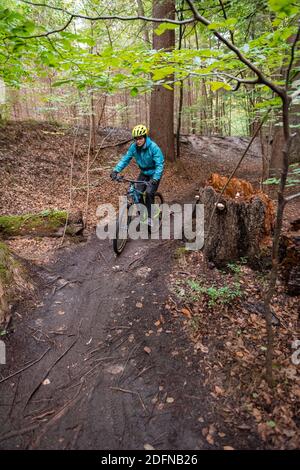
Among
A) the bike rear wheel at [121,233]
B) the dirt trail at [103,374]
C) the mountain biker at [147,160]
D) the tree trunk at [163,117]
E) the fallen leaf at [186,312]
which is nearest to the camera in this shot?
the dirt trail at [103,374]

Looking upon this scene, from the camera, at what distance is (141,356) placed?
3641 millimetres

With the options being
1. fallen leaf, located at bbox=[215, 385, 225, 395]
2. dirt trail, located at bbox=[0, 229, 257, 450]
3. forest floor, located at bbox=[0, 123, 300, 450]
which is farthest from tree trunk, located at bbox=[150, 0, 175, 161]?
fallen leaf, located at bbox=[215, 385, 225, 395]

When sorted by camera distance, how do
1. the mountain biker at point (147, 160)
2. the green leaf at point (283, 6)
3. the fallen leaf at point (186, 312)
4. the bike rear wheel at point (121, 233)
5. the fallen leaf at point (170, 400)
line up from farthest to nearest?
the mountain biker at point (147, 160) < the bike rear wheel at point (121, 233) < the fallen leaf at point (186, 312) < the fallen leaf at point (170, 400) < the green leaf at point (283, 6)

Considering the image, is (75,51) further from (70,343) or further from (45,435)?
(45,435)

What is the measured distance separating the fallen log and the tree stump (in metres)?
3.42

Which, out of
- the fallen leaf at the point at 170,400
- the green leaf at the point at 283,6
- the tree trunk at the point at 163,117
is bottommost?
the fallen leaf at the point at 170,400

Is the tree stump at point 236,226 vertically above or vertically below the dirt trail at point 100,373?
above

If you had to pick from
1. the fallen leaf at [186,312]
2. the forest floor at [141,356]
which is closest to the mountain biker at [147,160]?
the forest floor at [141,356]

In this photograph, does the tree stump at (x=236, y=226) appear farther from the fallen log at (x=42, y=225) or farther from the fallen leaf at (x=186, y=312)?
the fallen log at (x=42, y=225)

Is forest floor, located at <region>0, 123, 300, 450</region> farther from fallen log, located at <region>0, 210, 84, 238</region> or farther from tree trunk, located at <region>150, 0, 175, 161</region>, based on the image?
tree trunk, located at <region>150, 0, 175, 161</region>

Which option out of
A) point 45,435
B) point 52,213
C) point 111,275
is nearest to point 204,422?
point 45,435

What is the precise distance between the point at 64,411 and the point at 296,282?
12.4 feet

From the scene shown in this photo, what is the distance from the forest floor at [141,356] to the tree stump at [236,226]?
1.02 ft

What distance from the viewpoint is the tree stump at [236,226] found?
16.2ft
